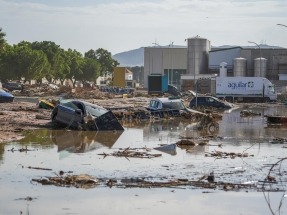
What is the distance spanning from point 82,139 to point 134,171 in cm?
1086

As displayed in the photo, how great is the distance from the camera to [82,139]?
31.5 metres

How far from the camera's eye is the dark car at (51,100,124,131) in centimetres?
3541

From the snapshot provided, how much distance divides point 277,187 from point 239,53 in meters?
103

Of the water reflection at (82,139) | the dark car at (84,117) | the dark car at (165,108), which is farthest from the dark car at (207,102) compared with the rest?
the water reflection at (82,139)

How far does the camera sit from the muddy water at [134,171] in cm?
1566

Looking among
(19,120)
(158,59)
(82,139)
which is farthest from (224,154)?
(158,59)

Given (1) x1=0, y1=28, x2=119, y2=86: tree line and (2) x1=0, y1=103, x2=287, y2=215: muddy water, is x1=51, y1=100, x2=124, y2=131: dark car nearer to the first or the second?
(2) x1=0, y1=103, x2=287, y2=215: muddy water

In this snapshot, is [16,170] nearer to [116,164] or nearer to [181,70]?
[116,164]

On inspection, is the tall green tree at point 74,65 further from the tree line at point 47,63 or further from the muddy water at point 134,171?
the muddy water at point 134,171

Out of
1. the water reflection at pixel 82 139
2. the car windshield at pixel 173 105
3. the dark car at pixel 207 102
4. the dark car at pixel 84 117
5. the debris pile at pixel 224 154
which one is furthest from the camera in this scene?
the dark car at pixel 207 102

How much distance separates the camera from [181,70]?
14650cm

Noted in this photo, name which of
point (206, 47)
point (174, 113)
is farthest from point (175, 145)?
point (206, 47)

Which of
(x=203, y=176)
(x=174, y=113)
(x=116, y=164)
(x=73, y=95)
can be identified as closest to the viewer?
(x=203, y=176)

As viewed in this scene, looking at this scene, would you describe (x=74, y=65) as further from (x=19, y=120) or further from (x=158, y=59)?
(x=19, y=120)
